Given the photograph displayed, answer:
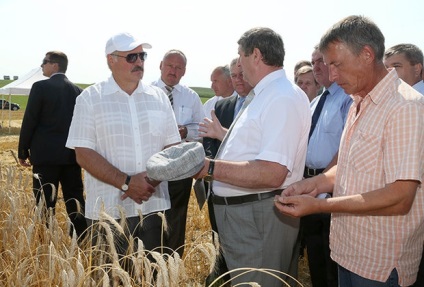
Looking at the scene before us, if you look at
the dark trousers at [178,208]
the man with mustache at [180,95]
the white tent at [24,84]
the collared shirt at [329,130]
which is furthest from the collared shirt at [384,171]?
the white tent at [24,84]

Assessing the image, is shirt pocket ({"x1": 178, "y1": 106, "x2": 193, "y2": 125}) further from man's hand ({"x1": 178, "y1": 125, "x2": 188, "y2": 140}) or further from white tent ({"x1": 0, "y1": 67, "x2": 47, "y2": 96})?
white tent ({"x1": 0, "y1": 67, "x2": 47, "y2": 96})

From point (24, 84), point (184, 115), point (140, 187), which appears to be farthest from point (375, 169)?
point (24, 84)

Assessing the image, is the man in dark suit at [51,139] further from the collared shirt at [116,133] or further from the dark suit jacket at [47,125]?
the collared shirt at [116,133]

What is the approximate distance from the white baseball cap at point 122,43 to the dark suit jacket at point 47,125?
2.11 m

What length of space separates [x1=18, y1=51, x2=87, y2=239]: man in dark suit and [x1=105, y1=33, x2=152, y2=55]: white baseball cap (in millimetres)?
2114

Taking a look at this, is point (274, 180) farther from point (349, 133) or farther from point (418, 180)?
point (418, 180)

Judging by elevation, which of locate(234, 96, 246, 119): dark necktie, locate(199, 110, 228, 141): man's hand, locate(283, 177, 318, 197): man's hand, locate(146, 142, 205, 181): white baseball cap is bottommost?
locate(283, 177, 318, 197): man's hand

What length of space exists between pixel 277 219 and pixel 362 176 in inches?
31.4

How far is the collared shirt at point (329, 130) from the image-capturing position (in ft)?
13.0

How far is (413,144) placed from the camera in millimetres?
1912

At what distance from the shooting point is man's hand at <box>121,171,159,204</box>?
2.98 m

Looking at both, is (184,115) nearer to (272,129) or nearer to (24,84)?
(272,129)

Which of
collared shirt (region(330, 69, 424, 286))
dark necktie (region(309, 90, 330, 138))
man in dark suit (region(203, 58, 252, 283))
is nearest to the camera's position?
collared shirt (region(330, 69, 424, 286))

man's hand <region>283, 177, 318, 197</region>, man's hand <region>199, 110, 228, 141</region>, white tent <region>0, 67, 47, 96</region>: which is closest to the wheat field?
man's hand <region>283, 177, 318, 197</region>
